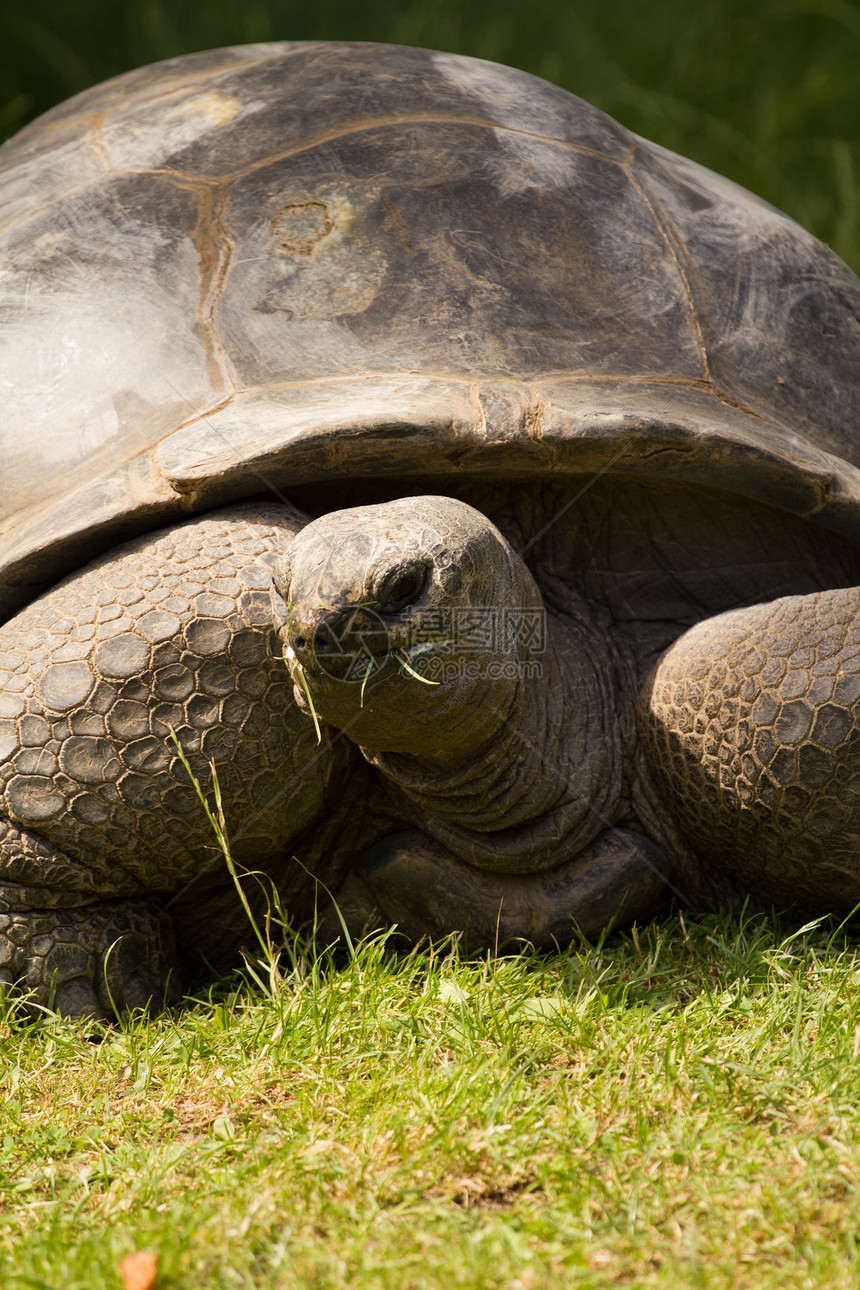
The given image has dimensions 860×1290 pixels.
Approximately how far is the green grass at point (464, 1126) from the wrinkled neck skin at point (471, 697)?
31cm

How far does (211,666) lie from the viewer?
239cm

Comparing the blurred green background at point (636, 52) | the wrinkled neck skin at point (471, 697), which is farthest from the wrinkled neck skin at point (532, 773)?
the blurred green background at point (636, 52)

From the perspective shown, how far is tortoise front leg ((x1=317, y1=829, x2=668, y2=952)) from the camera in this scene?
102 inches

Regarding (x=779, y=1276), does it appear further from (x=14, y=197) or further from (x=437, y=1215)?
(x=14, y=197)

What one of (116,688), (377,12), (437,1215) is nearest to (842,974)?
(437,1215)

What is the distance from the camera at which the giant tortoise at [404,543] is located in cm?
238

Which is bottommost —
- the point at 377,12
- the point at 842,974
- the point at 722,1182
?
the point at 842,974

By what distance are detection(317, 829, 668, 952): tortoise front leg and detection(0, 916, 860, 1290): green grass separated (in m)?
0.08

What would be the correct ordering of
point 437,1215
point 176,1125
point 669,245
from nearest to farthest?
point 437,1215, point 176,1125, point 669,245

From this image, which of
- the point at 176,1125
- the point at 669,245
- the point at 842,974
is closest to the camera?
the point at 176,1125

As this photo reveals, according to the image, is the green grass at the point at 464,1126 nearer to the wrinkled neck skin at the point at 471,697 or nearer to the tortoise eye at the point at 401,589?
the wrinkled neck skin at the point at 471,697

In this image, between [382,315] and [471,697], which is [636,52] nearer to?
[382,315]

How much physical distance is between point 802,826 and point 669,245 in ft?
5.09
